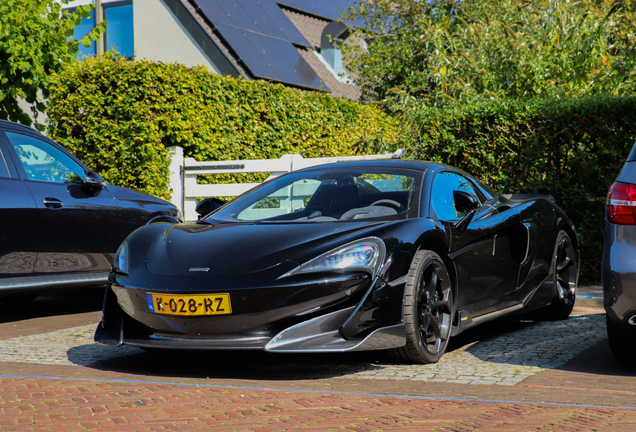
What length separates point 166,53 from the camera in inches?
734

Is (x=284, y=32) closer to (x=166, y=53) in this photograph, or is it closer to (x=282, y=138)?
(x=166, y=53)

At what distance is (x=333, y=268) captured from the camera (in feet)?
13.9

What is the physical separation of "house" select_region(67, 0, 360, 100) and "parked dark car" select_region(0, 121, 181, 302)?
1030cm

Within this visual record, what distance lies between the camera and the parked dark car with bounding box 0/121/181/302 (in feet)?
21.1

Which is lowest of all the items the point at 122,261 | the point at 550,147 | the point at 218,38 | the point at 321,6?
the point at 122,261

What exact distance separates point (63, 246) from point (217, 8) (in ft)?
43.3

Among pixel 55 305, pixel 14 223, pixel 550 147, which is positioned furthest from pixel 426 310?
pixel 55 305

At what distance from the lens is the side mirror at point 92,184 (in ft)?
23.3

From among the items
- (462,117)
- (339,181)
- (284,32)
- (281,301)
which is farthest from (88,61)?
(284,32)

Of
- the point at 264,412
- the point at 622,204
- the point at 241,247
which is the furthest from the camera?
the point at 241,247

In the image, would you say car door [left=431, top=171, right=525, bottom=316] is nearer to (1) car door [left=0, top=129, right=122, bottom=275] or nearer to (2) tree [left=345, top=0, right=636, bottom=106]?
(1) car door [left=0, top=129, right=122, bottom=275]

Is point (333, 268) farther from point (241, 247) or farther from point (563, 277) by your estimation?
point (563, 277)

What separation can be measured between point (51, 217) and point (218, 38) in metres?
12.2

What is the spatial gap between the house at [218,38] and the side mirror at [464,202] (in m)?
11.7
